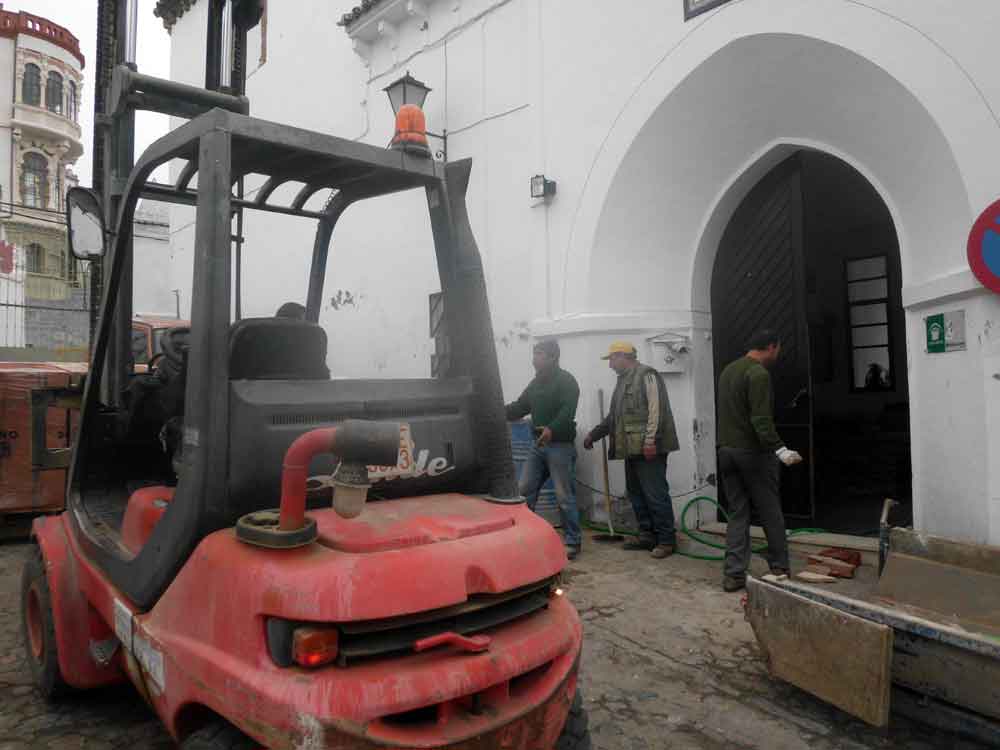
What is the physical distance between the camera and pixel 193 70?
46.1 feet

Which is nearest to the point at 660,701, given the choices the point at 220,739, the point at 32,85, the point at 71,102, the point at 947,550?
the point at 947,550

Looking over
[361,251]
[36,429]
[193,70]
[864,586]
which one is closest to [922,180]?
[864,586]

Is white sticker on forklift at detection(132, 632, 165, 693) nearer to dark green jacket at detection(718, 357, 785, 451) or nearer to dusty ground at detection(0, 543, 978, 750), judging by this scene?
dusty ground at detection(0, 543, 978, 750)

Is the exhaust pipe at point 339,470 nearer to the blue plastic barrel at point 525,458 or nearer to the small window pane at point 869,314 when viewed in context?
the blue plastic barrel at point 525,458

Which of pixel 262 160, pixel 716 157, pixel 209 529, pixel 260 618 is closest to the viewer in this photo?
pixel 260 618

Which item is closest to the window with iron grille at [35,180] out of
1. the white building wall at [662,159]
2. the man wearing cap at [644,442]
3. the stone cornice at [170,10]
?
the stone cornice at [170,10]

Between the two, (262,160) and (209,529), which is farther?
(262,160)

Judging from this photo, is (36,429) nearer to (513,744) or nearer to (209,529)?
(209,529)

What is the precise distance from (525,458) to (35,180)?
43072mm

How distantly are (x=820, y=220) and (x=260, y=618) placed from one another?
11.3 m

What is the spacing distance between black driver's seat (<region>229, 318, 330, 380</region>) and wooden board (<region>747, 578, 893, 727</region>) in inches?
93.9

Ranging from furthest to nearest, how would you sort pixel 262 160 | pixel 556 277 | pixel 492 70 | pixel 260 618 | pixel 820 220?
pixel 820 220
pixel 492 70
pixel 556 277
pixel 262 160
pixel 260 618

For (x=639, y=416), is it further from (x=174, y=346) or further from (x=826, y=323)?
(x=826, y=323)

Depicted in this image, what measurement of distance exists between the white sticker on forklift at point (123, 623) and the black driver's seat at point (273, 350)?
868 mm
